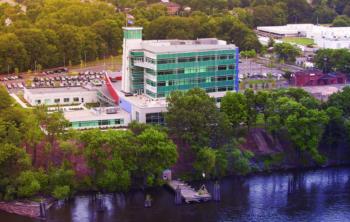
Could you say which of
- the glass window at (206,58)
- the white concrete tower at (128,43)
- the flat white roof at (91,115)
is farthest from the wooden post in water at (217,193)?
the white concrete tower at (128,43)

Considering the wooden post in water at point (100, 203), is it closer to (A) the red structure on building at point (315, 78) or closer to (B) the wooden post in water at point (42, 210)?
(B) the wooden post in water at point (42, 210)

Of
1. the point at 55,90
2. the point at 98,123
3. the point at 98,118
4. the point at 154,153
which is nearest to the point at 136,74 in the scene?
the point at 98,118

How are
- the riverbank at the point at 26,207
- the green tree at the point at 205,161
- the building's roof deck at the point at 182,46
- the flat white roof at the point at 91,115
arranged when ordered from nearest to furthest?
the riverbank at the point at 26,207, the green tree at the point at 205,161, the flat white roof at the point at 91,115, the building's roof deck at the point at 182,46

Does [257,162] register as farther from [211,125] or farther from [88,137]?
[88,137]

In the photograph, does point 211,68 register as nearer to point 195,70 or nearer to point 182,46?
point 195,70

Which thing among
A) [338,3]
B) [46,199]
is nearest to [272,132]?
[46,199]

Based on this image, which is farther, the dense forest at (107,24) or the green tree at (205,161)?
the dense forest at (107,24)
